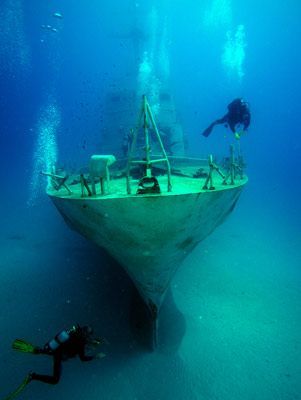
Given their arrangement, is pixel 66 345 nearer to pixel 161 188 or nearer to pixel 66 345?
pixel 66 345

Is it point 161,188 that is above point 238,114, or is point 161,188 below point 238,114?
below

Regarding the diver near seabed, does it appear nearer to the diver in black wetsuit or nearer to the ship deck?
the diver in black wetsuit

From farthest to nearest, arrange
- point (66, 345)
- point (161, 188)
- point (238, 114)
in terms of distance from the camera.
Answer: point (238, 114)
point (161, 188)
point (66, 345)

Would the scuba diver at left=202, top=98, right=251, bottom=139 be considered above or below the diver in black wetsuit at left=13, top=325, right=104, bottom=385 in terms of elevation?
above

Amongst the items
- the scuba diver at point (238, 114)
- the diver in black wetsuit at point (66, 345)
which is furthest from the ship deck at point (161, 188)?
the scuba diver at point (238, 114)

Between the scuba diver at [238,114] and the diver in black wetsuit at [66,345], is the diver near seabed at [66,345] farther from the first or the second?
the scuba diver at [238,114]

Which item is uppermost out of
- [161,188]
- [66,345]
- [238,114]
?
[238,114]

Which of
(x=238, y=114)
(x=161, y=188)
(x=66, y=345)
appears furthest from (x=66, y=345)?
(x=238, y=114)

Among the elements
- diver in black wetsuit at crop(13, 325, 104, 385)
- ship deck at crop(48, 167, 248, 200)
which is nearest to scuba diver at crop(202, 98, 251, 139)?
ship deck at crop(48, 167, 248, 200)

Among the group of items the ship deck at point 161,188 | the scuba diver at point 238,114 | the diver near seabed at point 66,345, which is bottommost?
the diver near seabed at point 66,345

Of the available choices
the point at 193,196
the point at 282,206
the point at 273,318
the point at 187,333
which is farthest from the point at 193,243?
the point at 282,206

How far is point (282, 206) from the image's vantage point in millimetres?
22703

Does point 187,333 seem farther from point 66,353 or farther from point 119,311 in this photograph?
point 66,353

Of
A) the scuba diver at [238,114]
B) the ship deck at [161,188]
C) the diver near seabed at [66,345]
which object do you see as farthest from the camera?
the scuba diver at [238,114]
